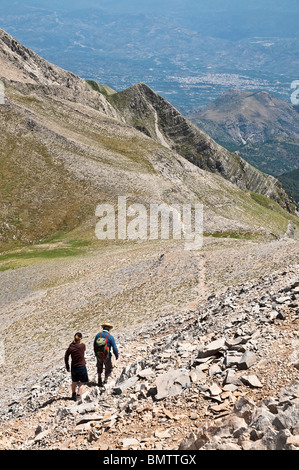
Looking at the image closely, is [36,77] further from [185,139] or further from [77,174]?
[77,174]

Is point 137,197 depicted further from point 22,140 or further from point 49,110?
point 49,110

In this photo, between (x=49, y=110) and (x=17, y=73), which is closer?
(x=49, y=110)

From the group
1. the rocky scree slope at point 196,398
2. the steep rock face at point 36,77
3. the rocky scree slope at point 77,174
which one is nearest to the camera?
the rocky scree slope at point 196,398

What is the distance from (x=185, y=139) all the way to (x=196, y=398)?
169 meters

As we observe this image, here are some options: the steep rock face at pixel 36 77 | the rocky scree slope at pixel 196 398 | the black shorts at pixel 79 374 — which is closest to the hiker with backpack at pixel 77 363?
the black shorts at pixel 79 374

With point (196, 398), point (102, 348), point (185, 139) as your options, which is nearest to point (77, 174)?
point (102, 348)

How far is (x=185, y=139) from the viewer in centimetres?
17362

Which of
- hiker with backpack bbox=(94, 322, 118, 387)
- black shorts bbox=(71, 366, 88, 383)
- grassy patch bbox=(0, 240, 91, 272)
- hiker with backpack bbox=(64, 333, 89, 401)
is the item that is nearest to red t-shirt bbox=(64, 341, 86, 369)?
hiker with backpack bbox=(64, 333, 89, 401)

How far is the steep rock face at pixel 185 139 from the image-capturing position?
16700 centimetres

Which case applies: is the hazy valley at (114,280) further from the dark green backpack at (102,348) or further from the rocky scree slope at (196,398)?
the dark green backpack at (102,348)

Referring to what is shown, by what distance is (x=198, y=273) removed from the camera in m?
36.7

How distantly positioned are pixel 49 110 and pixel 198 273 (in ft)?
268

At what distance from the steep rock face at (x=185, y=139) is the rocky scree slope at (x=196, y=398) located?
150 meters
